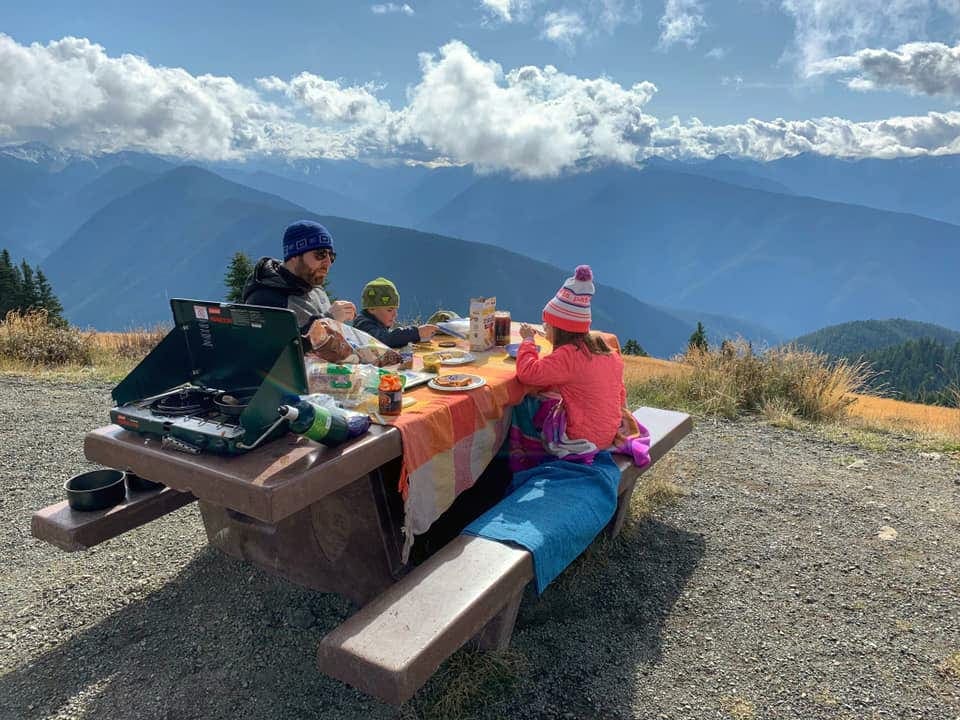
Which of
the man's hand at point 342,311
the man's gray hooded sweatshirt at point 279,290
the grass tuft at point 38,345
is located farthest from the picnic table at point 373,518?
the grass tuft at point 38,345

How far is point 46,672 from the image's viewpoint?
2570mm

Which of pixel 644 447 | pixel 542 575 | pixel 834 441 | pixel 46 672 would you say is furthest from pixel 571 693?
pixel 834 441

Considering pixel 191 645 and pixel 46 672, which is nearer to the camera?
pixel 46 672

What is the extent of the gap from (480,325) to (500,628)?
5.92ft

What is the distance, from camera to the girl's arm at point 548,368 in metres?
3.08

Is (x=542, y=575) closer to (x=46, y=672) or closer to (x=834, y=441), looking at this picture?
(x=46, y=672)

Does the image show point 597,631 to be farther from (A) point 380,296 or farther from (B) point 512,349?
(A) point 380,296

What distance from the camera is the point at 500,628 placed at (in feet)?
8.40

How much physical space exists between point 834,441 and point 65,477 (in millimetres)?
6454

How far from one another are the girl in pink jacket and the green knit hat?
1.09 m

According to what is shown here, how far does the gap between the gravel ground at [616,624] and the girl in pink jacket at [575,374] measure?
77cm

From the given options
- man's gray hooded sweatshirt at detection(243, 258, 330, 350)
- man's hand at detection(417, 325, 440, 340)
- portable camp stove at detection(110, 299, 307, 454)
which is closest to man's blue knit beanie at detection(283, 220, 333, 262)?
man's gray hooded sweatshirt at detection(243, 258, 330, 350)

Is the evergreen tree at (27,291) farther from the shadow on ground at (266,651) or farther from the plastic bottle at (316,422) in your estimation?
the plastic bottle at (316,422)

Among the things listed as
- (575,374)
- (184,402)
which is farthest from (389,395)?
(575,374)
